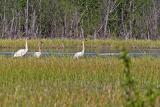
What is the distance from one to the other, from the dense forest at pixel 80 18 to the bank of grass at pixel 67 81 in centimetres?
2831

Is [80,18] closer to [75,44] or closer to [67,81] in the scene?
[75,44]

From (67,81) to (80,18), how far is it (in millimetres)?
31374

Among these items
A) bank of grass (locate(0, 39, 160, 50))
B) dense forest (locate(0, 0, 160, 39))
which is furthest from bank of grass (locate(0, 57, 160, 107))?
dense forest (locate(0, 0, 160, 39))

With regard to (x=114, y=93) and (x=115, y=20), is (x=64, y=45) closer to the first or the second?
(x=115, y=20)

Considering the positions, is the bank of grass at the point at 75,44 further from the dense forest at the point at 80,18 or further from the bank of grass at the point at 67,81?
the bank of grass at the point at 67,81

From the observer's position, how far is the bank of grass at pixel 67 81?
22.9 feet

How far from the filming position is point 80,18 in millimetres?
41656

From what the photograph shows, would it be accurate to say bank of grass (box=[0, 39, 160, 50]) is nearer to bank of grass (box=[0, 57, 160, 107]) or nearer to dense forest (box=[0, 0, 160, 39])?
dense forest (box=[0, 0, 160, 39])

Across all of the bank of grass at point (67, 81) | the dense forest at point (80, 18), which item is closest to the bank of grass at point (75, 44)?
the dense forest at point (80, 18)

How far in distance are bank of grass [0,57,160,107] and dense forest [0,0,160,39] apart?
2831 centimetres

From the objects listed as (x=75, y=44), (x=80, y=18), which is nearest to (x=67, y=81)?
(x=75, y=44)

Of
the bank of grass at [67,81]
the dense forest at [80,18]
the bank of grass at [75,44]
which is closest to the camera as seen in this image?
the bank of grass at [67,81]

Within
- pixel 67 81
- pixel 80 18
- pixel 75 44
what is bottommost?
pixel 75 44

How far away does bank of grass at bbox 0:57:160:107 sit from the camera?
699 centimetres
